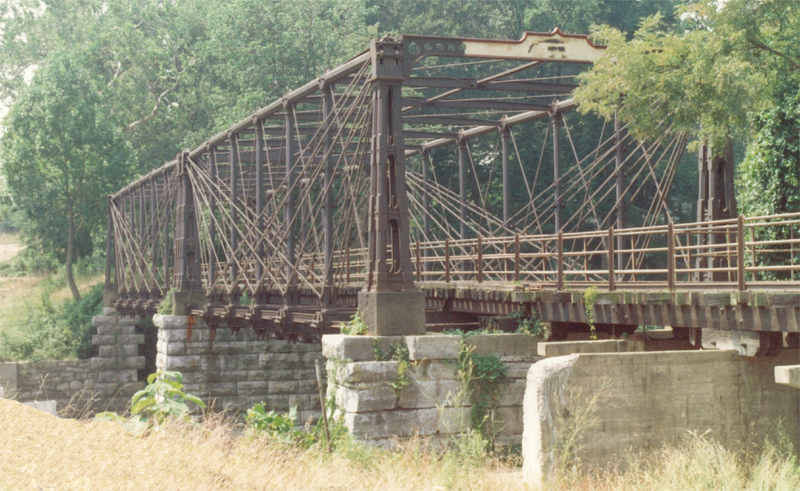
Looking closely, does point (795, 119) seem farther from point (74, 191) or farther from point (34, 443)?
point (74, 191)

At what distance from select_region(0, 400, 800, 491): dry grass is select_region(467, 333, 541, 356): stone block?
224 cm

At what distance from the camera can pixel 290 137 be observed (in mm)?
22703

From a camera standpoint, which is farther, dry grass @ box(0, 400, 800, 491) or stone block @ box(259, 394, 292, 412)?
stone block @ box(259, 394, 292, 412)

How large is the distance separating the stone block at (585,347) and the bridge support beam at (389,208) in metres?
2.85

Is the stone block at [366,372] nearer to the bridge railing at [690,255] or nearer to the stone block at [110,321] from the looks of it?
the bridge railing at [690,255]

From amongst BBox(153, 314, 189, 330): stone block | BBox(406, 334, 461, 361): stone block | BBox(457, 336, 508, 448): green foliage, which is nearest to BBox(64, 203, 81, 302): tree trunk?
BBox(153, 314, 189, 330): stone block

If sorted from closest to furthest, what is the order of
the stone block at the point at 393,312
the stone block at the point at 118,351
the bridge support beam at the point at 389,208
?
the stone block at the point at 393,312
the bridge support beam at the point at 389,208
the stone block at the point at 118,351

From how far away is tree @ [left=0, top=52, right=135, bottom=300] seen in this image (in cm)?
4666

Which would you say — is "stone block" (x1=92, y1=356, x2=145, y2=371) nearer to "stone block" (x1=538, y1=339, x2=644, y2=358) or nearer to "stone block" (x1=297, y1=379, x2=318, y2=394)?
"stone block" (x1=297, y1=379, x2=318, y2=394)

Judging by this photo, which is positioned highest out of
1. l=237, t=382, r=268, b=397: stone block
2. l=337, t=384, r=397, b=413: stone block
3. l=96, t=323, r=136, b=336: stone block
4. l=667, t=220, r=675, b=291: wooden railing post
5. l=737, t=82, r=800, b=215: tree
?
l=737, t=82, r=800, b=215: tree

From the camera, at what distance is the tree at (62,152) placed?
4666 centimetres

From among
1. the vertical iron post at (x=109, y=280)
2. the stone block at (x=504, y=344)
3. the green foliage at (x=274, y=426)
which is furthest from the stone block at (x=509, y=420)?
the vertical iron post at (x=109, y=280)

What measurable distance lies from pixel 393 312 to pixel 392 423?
2.02 metres

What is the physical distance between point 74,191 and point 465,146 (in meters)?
25.5
